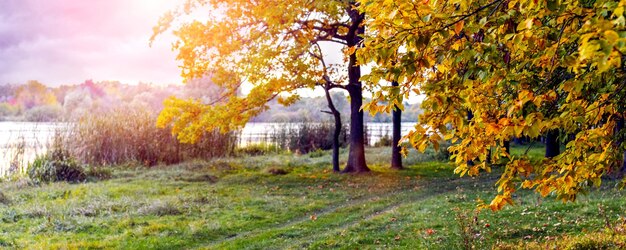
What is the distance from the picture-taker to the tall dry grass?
2120cm

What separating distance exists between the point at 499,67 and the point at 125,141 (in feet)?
66.3

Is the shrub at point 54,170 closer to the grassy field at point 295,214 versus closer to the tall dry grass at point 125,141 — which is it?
the grassy field at point 295,214

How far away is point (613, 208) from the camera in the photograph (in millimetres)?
9703

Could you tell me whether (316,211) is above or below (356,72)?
below

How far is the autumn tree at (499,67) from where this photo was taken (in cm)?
371

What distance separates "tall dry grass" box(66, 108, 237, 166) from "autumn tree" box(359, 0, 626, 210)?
1862 centimetres

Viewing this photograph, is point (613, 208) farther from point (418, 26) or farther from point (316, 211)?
point (418, 26)

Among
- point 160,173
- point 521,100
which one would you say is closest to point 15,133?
point 160,173

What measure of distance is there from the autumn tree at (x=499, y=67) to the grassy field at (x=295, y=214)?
245 centimetres

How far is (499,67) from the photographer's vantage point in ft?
13.9

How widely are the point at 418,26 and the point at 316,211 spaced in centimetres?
898

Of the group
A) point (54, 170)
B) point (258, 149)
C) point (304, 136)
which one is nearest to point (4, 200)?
point (54, 170)

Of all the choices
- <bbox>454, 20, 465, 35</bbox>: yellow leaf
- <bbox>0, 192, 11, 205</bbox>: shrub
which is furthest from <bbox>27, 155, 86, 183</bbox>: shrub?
<bbox>454, 20, 465, 35</bbox>: yellow leaf

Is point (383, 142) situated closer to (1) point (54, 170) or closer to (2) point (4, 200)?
(1) point (54, 170)
